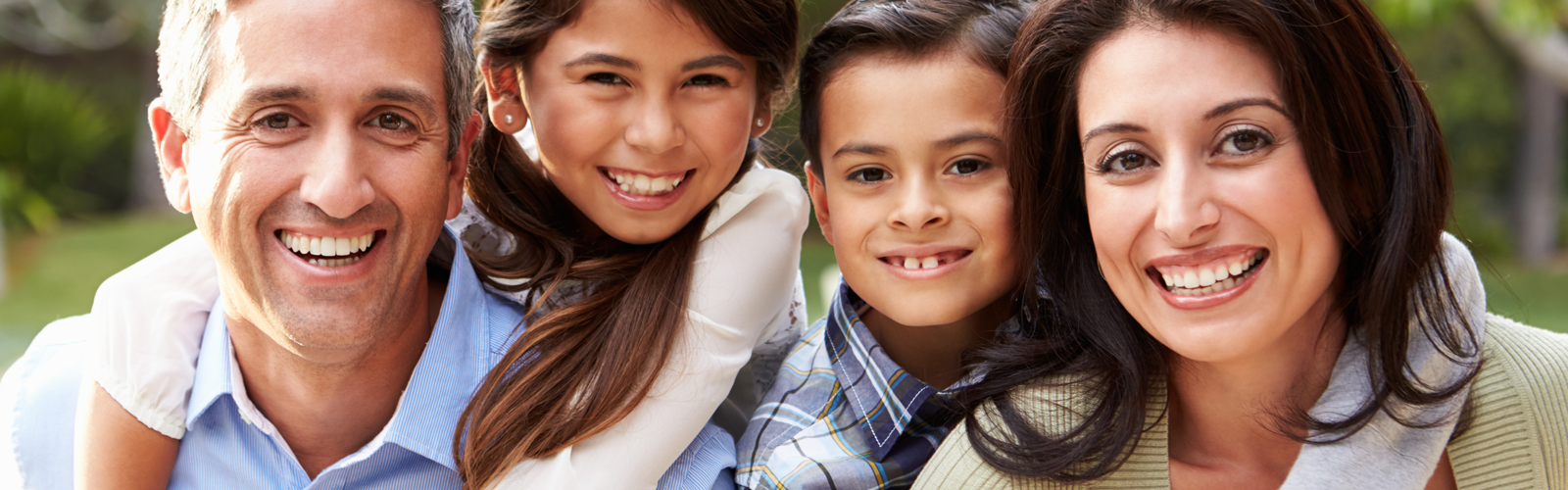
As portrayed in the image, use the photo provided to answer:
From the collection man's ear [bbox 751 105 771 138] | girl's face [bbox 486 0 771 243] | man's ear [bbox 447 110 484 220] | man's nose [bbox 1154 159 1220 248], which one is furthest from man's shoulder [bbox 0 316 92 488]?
man's nose [bbox 1154 159 1220 248]

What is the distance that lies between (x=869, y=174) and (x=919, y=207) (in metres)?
0.20

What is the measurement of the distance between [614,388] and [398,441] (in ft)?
1.62

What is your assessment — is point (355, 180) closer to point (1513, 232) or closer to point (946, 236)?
point (946, 236)

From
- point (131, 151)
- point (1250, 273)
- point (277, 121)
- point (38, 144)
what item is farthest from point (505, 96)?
point (131, 151)

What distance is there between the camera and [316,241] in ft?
7.75

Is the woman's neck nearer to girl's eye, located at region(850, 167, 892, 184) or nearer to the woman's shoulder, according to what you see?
the woman's shoulder

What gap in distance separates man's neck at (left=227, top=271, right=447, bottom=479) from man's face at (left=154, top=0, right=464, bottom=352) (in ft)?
0.26

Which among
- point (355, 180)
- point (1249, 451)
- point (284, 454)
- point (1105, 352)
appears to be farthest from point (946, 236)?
point (284, 454)

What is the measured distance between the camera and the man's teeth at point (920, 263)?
2.65m

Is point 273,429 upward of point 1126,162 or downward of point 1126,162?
downward

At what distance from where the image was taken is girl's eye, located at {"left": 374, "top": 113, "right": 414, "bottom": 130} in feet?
7.84

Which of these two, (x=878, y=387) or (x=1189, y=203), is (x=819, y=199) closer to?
(x=878, y=387)

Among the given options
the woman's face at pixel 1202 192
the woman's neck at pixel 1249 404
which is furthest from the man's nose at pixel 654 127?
the woman's neck at pixel 1249 404

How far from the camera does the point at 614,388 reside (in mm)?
2490
